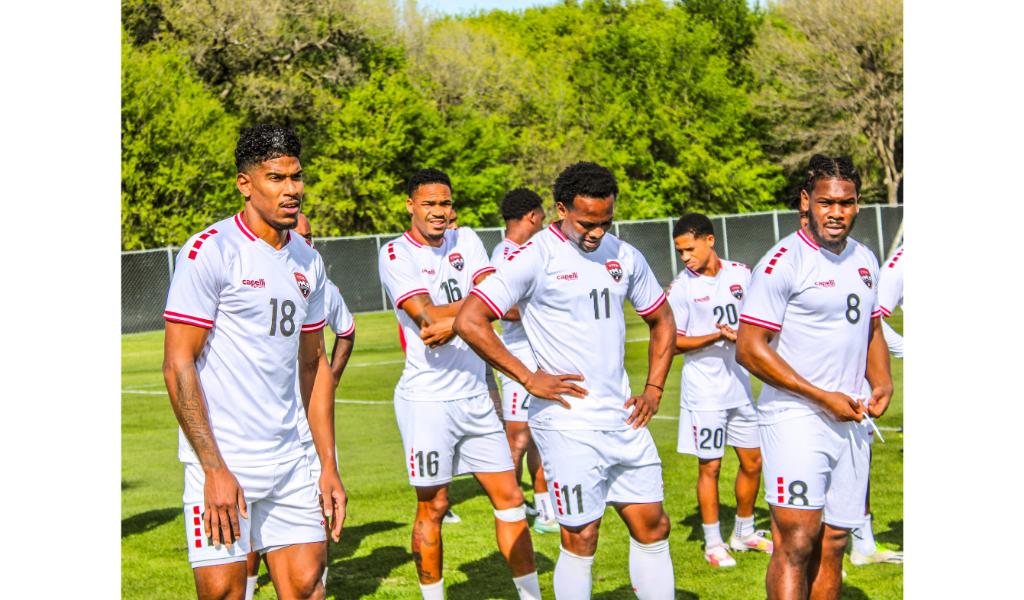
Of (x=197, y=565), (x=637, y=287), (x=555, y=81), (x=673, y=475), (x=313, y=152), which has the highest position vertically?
(x=555, y=81)

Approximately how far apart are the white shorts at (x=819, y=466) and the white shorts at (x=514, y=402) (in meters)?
4.08

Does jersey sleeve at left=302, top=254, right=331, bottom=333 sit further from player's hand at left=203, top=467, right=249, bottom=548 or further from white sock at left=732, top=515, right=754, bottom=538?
white sock at left=732, top=515, right=754, bottom=538

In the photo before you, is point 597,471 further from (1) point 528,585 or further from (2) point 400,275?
(2) point 400,275

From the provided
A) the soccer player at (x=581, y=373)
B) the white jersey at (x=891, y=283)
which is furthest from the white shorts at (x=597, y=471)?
the white jersey at (x=891, y=283)

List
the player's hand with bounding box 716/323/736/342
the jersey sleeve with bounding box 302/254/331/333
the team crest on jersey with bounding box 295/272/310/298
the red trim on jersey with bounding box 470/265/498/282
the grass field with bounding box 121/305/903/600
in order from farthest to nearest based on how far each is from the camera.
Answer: the player's hand with bounding box 716/323/736/342 → the grass field with bounding box 121/305/903/600 → the red trim on jersey with bounding box 470/265/498/282 → the jersey sleeve with bounding box 302/254/331/333 → the team crest on jersey with bounding box 295/272/310/298

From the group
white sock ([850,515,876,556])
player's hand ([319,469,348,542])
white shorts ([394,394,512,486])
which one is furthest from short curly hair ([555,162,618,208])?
white sock ([850,515,876,556])

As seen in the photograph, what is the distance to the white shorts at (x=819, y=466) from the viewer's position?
6.56 meters

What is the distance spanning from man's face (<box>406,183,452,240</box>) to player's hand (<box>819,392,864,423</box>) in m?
2.96

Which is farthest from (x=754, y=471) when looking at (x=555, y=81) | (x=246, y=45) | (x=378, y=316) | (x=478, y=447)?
(x=555, y=81)

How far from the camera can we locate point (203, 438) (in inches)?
204

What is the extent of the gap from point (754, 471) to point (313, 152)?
40.2 metres

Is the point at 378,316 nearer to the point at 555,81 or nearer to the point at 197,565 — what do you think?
the point at 555,81

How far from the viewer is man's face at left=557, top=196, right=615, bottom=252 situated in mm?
6461

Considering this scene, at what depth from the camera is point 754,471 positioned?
31.2ft
